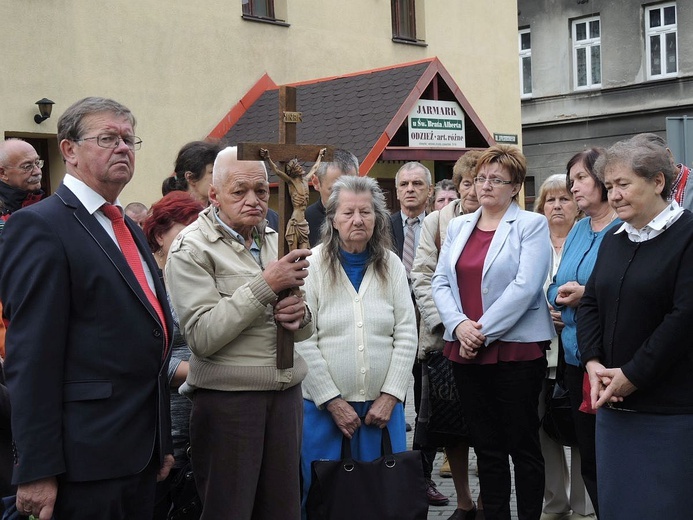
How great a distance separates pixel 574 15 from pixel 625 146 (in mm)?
26101

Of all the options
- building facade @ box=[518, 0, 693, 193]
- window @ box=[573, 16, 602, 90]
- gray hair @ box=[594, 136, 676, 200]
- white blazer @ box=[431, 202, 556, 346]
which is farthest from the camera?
window @ box=[573, 16, 602, 90]

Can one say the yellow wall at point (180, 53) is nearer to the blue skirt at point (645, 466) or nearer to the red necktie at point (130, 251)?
the red necktie at point (130, 251)

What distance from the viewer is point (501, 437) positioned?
5508 millimetres

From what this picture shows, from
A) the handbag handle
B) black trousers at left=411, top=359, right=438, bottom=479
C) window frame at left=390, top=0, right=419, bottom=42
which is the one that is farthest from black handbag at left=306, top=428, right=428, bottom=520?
window frame at left=390, top=0, right=419, bottom=42

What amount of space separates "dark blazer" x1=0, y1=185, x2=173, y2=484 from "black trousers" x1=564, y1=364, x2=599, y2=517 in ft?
8.42

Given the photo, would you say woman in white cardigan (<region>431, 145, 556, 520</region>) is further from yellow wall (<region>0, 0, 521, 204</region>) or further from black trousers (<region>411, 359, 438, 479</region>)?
yellow wall (<region>0, 0, 521, 204</region>)

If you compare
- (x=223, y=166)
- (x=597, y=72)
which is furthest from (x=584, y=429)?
(x=597, y=72)

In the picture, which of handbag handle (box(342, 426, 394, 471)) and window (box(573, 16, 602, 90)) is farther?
window (box(573, 16, 602, 90))

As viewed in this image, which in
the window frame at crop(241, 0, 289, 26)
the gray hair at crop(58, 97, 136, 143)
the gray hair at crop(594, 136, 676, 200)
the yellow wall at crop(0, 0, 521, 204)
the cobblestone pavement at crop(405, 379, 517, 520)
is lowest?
the cobblestone pavement at crop(405, 379, 517, 520)

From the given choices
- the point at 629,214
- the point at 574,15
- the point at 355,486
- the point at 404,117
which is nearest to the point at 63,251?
the point at 355,486

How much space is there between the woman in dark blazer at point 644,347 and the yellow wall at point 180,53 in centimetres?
1013

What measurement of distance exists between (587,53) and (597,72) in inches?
27.8

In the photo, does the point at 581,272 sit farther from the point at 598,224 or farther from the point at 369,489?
the point at 369,489

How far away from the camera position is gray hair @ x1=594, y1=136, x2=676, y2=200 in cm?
434
